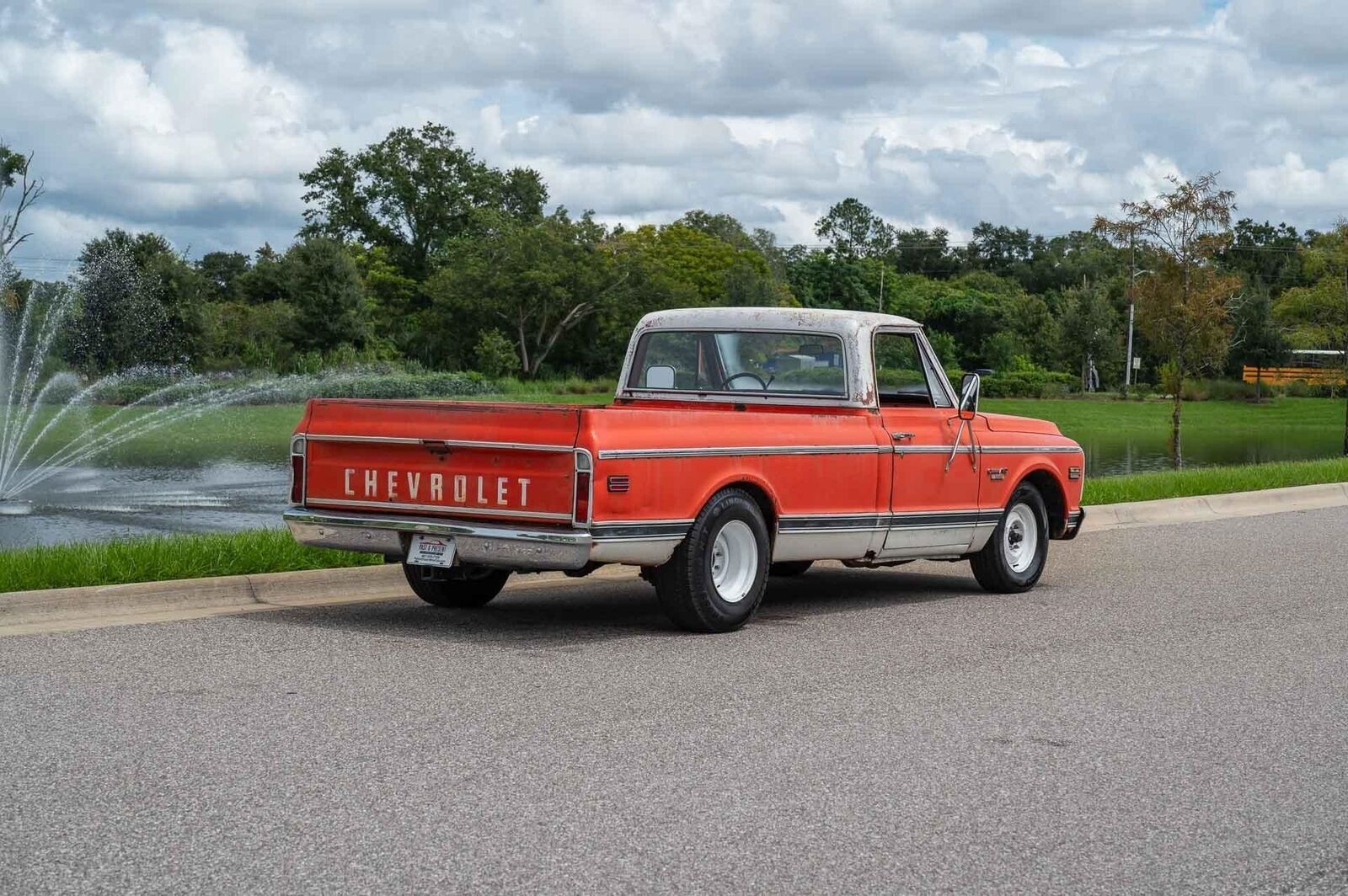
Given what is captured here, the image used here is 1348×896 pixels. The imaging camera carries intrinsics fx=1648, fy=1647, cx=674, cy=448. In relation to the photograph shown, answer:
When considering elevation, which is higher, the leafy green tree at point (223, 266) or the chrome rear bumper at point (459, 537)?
the leafy green tree at point (223, 266)

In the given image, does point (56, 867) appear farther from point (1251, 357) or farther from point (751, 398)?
point (1251, 357)

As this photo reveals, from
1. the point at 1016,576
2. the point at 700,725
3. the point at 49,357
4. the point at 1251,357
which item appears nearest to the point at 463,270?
the point at 49,357

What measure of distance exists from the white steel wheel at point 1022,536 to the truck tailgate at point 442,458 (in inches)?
173

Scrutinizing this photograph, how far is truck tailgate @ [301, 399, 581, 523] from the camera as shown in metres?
8.78

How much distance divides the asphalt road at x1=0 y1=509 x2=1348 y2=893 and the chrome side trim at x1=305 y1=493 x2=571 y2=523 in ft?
2.32

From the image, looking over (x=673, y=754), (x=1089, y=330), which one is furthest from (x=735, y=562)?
(x=1089, y=330)

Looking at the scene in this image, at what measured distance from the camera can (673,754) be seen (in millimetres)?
6488

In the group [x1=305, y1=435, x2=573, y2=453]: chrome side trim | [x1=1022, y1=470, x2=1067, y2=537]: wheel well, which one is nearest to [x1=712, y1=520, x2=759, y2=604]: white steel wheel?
[x1=305, y1=435, x2=573, y2=453]: chrome side trim

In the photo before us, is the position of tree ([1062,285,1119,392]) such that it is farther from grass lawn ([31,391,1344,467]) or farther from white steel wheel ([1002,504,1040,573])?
white steel wheel ([1002,504,1040,573])

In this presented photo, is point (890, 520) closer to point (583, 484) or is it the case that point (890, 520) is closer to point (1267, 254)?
point (583, 484)

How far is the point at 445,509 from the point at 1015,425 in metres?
4.65

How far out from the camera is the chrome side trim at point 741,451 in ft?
28.8

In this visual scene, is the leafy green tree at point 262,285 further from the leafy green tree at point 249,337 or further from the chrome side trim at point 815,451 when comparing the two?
the chrome side trim at point 815,451

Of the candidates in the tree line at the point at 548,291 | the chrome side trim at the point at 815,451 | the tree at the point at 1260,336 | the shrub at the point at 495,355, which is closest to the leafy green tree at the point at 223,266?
the tree line at the point at 548,291
